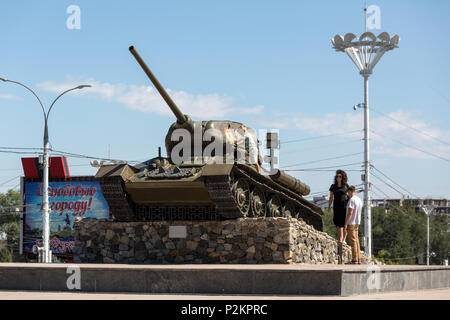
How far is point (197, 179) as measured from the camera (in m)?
20.6

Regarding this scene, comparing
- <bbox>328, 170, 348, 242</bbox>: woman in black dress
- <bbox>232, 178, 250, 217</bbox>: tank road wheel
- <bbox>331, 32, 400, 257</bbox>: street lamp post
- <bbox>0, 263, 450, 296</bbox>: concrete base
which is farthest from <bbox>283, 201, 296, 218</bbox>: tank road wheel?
<bbox>331, 32, 400, 257</bbox>: street lamp post

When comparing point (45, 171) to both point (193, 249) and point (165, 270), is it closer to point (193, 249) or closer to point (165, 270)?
point (193, 249)

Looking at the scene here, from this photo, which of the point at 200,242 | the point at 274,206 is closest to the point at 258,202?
the point at 274,206

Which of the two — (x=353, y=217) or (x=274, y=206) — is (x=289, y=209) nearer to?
(x=274, y=206)

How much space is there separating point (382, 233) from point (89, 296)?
97.5 m

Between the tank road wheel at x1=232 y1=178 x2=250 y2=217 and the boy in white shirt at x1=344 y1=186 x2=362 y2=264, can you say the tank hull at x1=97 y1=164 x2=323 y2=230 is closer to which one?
the tank road wheel at x1=232 y1=178 x2=250 y2=217

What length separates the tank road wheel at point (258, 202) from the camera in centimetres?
2248

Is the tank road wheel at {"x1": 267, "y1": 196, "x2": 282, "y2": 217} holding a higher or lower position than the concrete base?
higher

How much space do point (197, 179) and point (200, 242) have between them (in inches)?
85.9

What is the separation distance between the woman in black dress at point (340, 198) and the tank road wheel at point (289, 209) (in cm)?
697

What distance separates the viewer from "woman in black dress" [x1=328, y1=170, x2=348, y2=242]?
18.2 m

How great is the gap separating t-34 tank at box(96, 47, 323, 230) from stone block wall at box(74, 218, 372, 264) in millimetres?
468

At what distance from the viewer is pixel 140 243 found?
2238 cm
